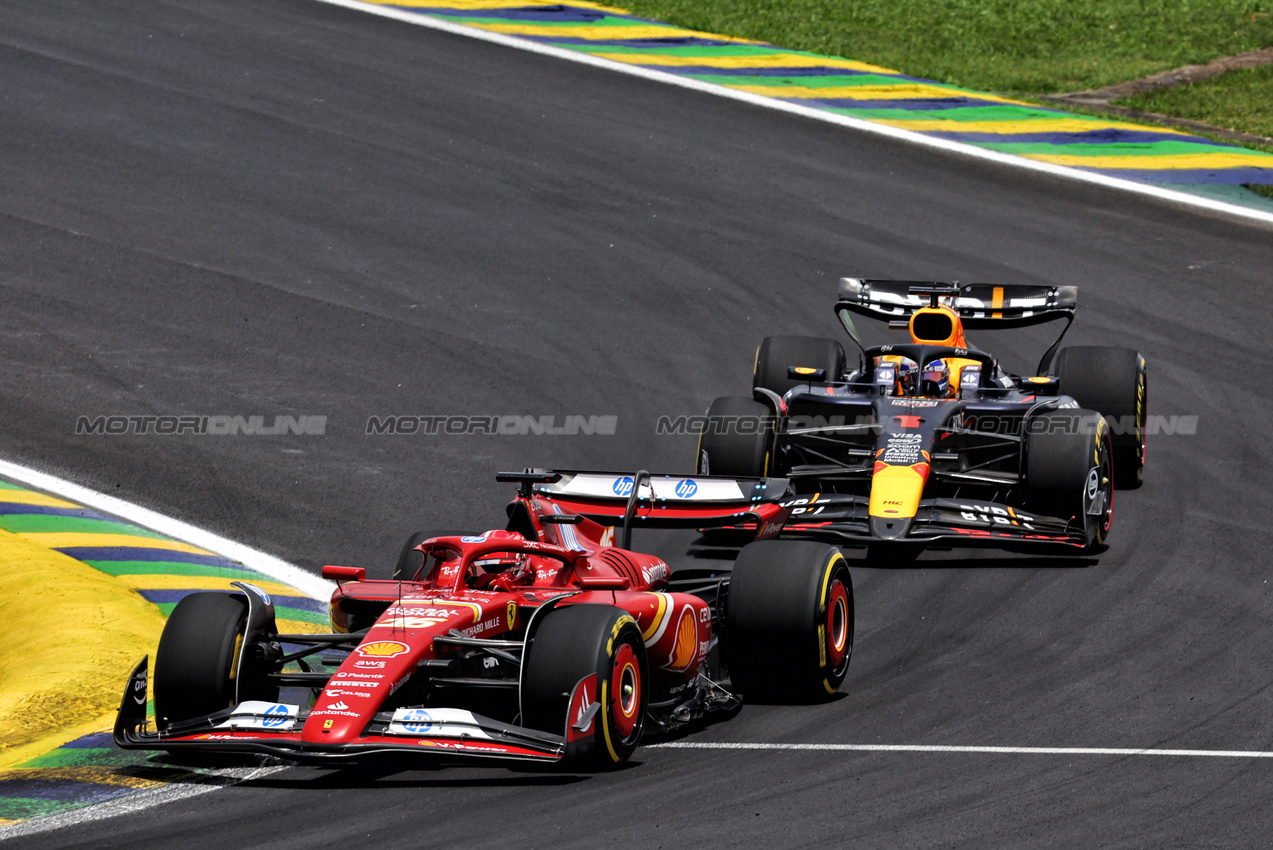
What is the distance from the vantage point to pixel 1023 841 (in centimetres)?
677

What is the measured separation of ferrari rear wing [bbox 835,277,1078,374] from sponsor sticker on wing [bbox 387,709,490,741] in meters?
7.24

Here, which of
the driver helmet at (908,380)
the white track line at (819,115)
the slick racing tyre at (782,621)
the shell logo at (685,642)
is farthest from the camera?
the white track line at (819,115)

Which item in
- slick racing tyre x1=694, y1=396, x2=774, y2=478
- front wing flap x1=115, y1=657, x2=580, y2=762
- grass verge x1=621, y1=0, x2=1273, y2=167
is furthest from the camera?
grass verge x1=621, y1=0, x2=1273, y2=167

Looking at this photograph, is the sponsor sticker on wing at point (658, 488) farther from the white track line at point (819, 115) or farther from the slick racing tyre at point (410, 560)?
the white track line at point (819, 115)

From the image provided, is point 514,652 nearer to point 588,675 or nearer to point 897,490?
point 588,675

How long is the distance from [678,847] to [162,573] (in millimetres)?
5941

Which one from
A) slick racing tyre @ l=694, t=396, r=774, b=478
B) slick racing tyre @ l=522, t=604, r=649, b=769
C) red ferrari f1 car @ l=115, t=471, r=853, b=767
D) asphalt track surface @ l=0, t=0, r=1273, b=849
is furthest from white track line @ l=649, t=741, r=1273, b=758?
slick racing tyre @ l=694, t=396, r=774, b=478

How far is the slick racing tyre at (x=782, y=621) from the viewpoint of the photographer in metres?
8.90

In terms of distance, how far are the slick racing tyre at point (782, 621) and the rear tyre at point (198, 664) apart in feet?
8.43

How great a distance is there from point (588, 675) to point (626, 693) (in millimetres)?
470

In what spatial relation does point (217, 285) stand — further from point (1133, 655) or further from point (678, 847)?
point (678, 847)

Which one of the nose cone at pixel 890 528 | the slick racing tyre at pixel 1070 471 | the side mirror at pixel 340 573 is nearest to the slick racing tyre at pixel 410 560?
the side mirror at pixel 340 573

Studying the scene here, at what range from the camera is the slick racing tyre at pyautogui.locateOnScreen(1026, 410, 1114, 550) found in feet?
39.5

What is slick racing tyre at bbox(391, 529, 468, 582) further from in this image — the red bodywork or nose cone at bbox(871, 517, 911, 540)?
nose cone at bbox(871, 517, 911, 540)
